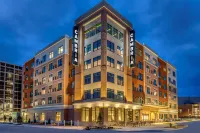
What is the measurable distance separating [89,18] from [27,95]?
4233cm

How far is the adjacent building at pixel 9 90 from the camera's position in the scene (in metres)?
114

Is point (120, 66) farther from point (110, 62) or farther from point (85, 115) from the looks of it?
point (85, 115)

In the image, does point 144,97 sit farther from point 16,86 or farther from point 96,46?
point 16,86

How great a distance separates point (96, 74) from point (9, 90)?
83.7m

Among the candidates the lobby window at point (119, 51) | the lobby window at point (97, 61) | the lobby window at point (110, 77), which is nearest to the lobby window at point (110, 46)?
the lobby window at point (119, 51)

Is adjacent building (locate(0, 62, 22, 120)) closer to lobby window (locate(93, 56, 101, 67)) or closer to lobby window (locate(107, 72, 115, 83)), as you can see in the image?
lobby window (locate(93, 56, 101, 67))

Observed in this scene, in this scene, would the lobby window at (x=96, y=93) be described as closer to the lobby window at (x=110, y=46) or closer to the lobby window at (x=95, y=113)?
the lobby window at (x=95, y=113)

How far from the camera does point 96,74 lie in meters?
47.4

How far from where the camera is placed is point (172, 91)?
94062 millimetres

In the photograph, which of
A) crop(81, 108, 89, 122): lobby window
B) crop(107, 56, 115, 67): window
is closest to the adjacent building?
crop(81, 108, 89, 122): lobby window

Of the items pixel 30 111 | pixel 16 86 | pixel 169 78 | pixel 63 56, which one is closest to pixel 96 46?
pixel 63 56

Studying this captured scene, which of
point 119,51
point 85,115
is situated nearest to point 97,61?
point 119,51

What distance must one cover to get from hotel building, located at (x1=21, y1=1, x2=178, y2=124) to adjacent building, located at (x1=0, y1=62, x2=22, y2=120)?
52233mm

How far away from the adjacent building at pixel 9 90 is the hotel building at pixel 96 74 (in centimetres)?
5223
